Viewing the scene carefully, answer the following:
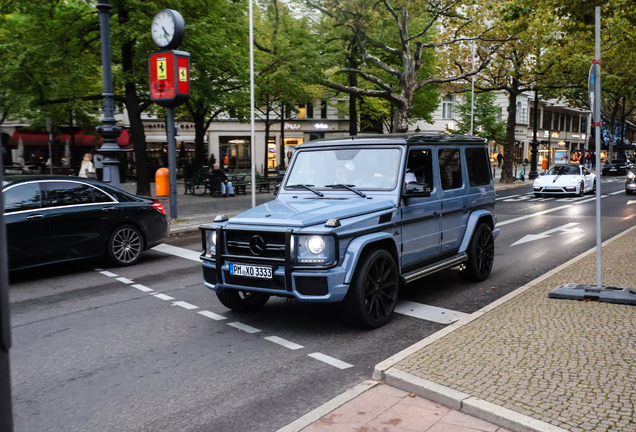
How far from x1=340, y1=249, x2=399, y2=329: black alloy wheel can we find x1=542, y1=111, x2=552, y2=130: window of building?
74645 mm

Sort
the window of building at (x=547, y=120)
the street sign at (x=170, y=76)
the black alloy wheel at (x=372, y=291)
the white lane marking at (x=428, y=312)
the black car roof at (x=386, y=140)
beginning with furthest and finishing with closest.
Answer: the window of building at (x=547, y=120) < the street sign at (x=170, y=76) < the black car roof at (x=386, y=140) < the white lane marking at (x=428, y=312) < the black alloy wheel at (x=372, y=291)

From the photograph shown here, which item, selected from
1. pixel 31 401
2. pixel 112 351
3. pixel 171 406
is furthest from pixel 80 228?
pixel 171 406

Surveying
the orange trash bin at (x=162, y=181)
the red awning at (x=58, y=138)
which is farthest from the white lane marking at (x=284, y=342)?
the red awning at (x=58, y=138)

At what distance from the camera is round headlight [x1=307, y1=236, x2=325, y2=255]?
18.2ft

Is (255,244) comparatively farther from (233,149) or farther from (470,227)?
(233,149)

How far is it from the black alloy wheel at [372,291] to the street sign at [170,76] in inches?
441

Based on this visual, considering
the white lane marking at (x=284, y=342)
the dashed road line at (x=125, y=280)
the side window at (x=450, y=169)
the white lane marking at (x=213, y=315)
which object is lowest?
the dashed road line at (x=125, y=280)

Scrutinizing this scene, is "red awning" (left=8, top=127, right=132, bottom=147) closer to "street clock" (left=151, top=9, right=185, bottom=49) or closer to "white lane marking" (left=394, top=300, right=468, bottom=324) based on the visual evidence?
"street clock" (left=151, top=9, right=185, bottom=49)

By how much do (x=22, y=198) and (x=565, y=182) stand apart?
23.2 meters

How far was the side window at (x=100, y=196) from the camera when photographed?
9797 millimetres

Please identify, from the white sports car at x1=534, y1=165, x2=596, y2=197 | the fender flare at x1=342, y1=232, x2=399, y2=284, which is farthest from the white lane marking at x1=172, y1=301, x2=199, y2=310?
the white sports car at x1=534, y1=165, x2=596, y2=197

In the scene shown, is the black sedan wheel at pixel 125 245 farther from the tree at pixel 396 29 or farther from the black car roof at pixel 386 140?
the tree at pixel 396 29

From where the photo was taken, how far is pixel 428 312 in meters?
6.88

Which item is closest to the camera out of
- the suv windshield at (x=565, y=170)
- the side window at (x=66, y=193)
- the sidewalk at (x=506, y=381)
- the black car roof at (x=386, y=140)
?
the sidewalk at (x=506, y=381)
